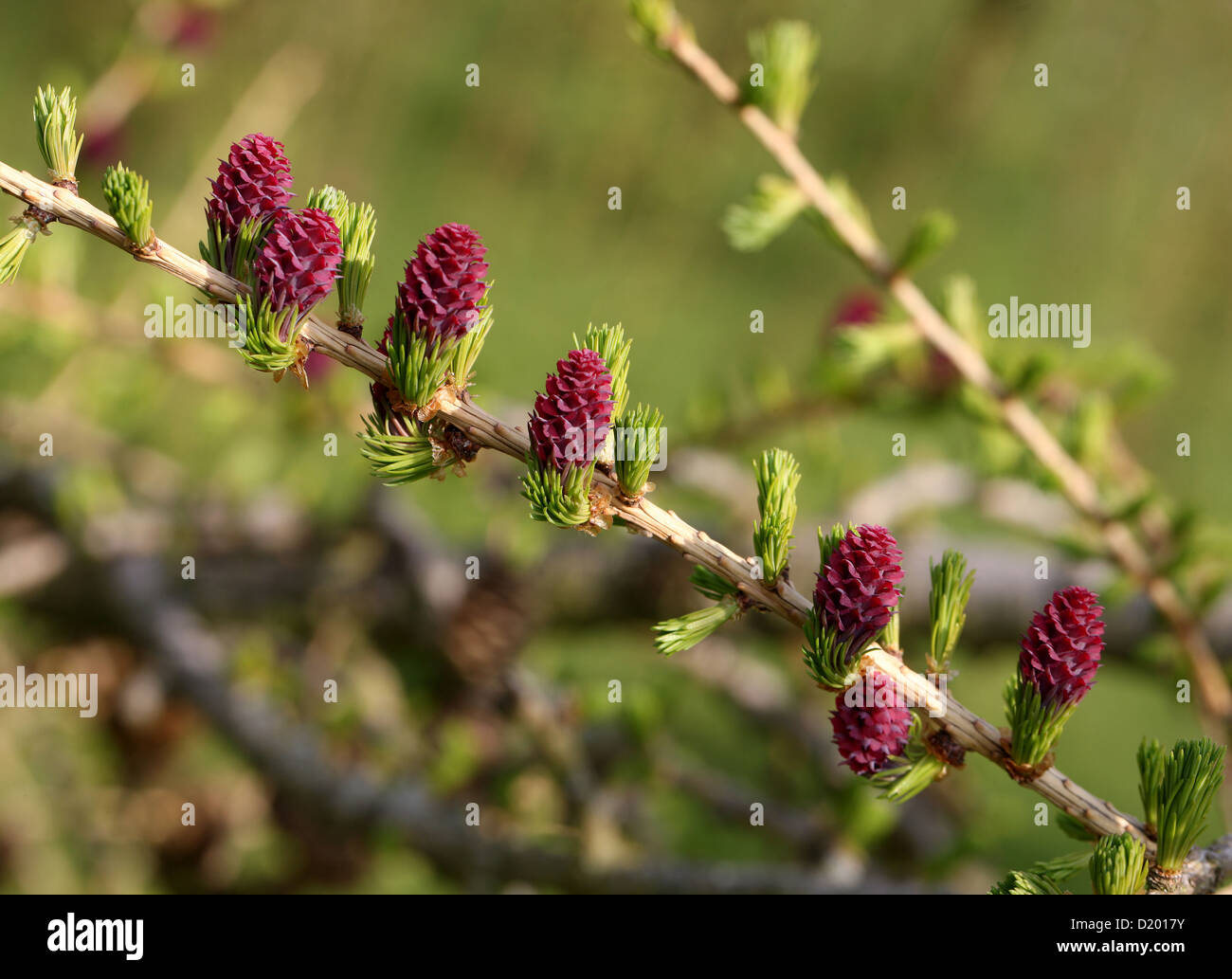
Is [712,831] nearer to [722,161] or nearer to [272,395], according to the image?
[272,395]

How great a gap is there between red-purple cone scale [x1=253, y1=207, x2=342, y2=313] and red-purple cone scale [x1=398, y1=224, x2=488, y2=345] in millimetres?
20

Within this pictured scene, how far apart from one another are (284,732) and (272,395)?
276mm

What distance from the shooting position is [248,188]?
0.24 m

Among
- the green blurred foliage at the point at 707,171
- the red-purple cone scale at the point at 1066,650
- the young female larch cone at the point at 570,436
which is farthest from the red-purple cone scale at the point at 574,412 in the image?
the green blurred foliage at the point at 707,171

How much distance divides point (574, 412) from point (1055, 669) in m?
0.14

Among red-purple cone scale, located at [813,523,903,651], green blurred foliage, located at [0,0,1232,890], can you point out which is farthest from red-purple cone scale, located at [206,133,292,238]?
green blurred foliage, located at [0,0,1232,890]

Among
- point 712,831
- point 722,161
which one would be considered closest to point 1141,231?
point 722,161

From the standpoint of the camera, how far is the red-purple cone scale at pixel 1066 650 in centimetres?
25

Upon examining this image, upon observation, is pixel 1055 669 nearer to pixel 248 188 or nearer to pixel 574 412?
pixel 574 412

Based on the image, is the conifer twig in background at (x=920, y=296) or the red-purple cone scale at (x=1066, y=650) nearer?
the red-purple cone scale at (x=1066, y=650)

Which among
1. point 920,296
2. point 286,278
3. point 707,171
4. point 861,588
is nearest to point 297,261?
point 286,278

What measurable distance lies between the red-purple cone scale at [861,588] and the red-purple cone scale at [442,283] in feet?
0.38

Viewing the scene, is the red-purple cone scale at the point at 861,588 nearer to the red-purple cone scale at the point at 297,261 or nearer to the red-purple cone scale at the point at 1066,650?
the red-purple cone scale at the point at 1066,650

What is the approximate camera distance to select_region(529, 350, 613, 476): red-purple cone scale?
233 millimetres
